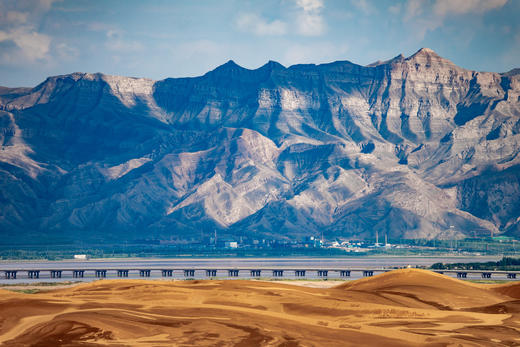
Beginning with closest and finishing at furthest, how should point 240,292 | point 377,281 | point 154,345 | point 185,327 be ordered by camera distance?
1. point 154,345
2. point 185,327
3. point 240,292
4. point 377,281

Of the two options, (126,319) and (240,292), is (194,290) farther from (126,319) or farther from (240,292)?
(126,319)

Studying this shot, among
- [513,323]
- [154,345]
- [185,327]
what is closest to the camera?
[154,345]

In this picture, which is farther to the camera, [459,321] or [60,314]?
[459,321]

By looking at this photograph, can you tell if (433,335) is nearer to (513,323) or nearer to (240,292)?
(513,323)

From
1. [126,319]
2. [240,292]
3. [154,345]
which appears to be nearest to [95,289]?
[240,292]

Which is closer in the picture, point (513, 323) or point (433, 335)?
point (433, 335)

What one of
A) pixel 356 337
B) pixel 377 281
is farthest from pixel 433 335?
pixel 377 281
